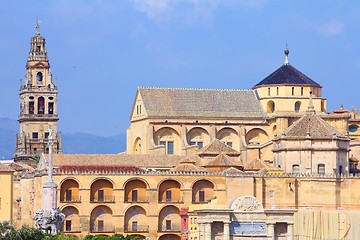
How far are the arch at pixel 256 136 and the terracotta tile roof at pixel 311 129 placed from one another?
29.6 ft

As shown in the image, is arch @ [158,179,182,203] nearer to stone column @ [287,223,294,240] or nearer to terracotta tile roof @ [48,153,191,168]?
terracotta tile roof @ [48,153,191,168]

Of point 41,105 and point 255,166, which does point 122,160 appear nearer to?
point 255,166

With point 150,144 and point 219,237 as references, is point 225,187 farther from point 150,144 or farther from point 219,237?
point 219,237

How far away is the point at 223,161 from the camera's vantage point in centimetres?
10175

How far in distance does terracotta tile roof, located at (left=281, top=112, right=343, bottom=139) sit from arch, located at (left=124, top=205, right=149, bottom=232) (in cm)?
1103

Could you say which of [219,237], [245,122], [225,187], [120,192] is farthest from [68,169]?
[219,237]

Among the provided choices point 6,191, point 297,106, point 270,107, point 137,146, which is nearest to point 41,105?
point 137,146

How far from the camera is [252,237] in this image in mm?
67750

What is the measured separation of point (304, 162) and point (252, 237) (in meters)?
31.9

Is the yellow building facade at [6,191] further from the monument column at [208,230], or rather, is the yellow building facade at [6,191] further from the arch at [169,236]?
the monument column at [208,230]

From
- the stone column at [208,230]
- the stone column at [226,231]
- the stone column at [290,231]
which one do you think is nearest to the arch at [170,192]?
the stone column at [208,230]

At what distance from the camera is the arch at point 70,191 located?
98.0 metres

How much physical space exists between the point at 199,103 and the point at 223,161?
1082 cm

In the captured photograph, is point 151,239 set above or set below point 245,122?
below
